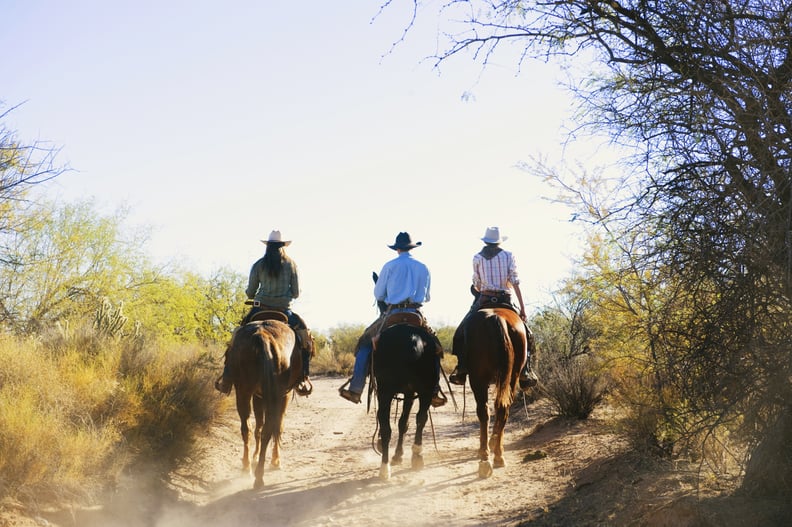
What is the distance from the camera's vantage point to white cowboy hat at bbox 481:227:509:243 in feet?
35.1

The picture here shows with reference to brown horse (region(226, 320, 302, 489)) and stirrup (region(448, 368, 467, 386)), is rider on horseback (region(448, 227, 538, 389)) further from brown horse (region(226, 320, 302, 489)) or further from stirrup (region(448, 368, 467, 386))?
brown horse (region(226, 320, 302, 489))

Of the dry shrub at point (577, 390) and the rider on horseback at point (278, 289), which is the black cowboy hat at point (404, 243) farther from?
the dry shrub at point (577, 390)

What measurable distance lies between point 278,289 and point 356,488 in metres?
3.13

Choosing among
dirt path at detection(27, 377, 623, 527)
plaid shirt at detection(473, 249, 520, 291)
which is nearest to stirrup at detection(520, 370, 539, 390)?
dirt path at detection(27, 377, 623, 527)

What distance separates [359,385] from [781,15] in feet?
20.5

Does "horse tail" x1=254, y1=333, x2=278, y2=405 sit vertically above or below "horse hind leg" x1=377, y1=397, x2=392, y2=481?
above

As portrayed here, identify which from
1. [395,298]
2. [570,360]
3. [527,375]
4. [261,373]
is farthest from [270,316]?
[570,360]

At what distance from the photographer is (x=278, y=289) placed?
34.7 feet

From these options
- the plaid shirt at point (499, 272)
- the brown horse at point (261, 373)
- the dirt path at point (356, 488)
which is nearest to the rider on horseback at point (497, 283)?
the plaid shirt at point (499, 272)

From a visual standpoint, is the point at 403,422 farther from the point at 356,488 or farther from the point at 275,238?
the point at 275,238

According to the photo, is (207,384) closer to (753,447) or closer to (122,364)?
(122,364)

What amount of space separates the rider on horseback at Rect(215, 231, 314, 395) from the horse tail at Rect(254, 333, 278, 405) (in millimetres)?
1286

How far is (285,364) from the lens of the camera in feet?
31.5

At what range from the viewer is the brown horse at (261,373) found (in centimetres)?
904
